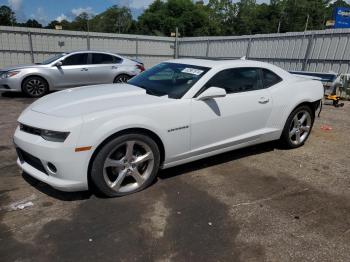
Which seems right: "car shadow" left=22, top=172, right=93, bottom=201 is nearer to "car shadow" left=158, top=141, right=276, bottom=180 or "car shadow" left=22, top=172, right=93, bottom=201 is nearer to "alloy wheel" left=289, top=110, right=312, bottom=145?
"car shadow" left=158, top=141, right=276, bottom=180

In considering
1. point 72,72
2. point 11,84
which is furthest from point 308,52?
point 11,84

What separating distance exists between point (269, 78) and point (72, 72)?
6773mm

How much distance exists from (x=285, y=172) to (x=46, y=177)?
10.1 feet

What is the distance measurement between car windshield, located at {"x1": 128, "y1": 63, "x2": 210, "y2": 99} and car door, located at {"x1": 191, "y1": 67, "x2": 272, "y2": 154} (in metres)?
0.21

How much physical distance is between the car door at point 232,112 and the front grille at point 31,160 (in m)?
1.73

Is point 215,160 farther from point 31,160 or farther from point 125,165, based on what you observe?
point 31,160

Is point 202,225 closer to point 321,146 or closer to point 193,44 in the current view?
point 321,146

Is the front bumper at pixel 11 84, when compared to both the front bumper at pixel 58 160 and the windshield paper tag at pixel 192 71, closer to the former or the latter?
the front bumper at pixel 58 160

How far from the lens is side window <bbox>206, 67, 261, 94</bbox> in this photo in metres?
4.08

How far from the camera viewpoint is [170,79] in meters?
4.20

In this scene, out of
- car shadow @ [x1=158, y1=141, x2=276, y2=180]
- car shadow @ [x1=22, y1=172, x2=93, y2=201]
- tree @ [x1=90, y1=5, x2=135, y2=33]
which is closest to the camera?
car shadow @ [x1=22, y1=172, x2=93, y2=201]

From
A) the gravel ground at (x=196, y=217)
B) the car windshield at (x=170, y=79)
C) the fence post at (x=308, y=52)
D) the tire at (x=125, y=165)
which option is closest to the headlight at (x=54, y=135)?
the tire at (x=125, y=165)

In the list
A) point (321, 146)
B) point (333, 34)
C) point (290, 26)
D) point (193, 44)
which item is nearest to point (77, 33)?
point (193, 44)

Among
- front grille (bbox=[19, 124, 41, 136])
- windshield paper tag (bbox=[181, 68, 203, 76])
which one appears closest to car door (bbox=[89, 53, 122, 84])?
windshield paper tag (bbox=[181, 68, 203, 76])
